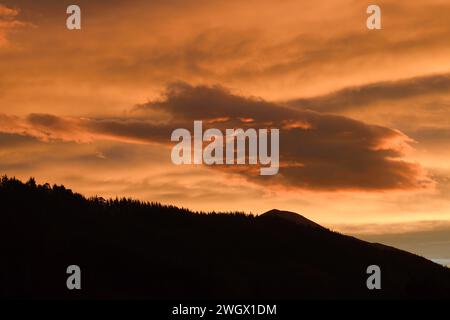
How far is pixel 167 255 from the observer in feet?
148

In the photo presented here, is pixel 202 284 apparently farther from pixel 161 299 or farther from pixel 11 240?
pixel 11 240

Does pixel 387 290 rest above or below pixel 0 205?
below

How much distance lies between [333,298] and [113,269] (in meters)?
14.2

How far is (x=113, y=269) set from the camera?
41188mm

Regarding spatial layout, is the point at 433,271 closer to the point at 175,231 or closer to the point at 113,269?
the point at 175,231

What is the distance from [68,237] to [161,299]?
28.3 ft

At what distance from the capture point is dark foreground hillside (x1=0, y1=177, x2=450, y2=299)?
40.0 m

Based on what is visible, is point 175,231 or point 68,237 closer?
point 68,237

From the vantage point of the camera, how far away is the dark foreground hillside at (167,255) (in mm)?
40000

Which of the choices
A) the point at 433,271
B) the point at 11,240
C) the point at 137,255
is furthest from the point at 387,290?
the point at 11,240
